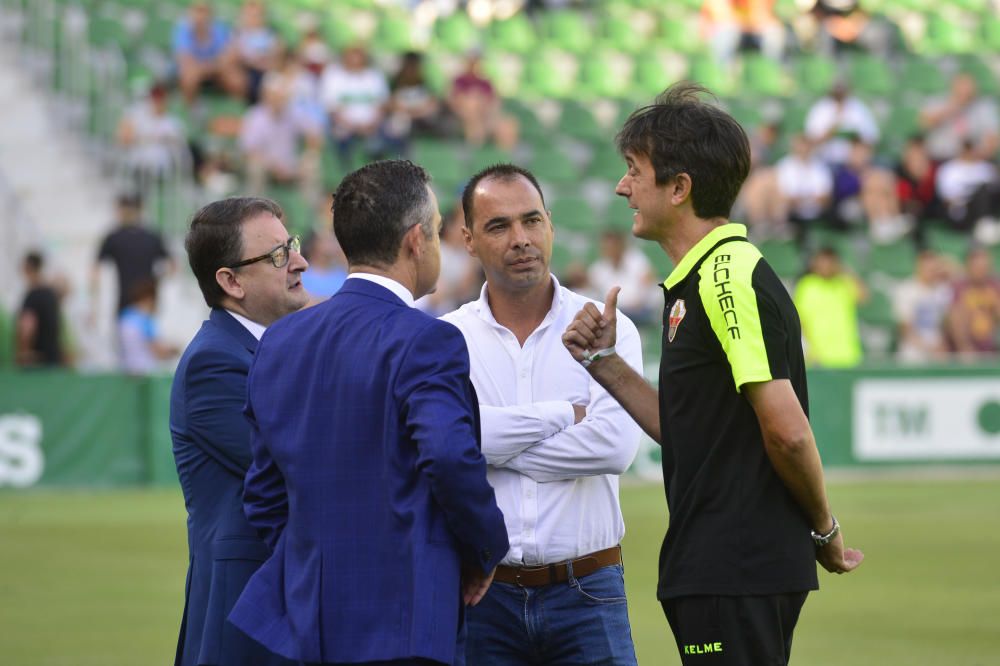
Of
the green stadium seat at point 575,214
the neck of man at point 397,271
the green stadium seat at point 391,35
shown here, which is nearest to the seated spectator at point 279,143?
the green stadium seat at point 575,214

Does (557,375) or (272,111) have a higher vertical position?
(272,111)

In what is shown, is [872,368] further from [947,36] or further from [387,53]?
[947,36]

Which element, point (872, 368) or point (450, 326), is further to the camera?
point (872, 368)

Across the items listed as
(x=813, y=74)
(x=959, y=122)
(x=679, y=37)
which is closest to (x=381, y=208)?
(x=959, y=122)

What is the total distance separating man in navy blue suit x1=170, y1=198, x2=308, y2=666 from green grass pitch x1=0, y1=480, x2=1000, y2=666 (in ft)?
11.8

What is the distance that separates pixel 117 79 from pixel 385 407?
639 inches

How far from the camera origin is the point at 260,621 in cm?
399

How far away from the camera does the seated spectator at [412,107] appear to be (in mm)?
19328

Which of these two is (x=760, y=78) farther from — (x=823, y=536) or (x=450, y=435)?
(x=450, y=435)

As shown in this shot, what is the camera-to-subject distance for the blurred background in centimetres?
1414

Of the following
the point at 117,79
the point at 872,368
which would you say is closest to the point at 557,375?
the point at 872,368

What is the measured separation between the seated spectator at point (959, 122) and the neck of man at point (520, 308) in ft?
57.8

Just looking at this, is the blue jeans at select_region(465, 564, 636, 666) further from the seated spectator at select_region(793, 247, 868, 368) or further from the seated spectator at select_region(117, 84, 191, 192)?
the seated spectator at select_region(117, 84, 191, 192)

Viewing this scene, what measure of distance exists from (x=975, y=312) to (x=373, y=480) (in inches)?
609
